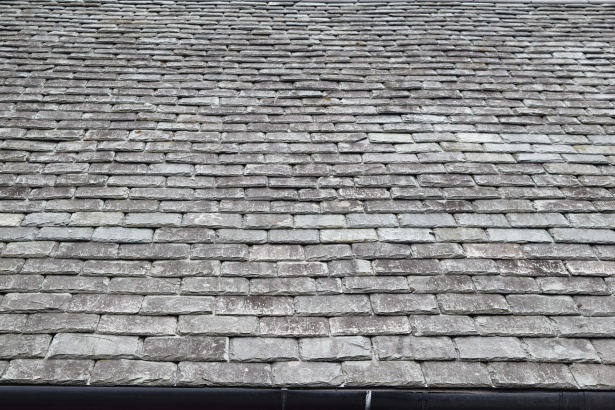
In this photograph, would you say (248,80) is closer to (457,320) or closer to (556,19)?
(457,320)

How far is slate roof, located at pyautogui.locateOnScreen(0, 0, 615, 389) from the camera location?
278 cm

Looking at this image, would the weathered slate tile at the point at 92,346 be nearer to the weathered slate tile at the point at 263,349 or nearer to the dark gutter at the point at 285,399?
the dark gutter at the point at 285,399

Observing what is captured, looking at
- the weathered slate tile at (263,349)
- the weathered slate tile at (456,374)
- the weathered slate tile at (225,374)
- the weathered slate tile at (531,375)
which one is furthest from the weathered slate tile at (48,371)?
the weathered slate tile at (531,375)

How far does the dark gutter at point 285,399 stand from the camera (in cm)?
259

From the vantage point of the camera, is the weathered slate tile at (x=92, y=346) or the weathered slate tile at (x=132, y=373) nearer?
the weathered slate tile at (x=132, y=373)

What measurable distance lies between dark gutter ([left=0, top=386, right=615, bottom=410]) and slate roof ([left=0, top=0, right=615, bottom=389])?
0.18ft

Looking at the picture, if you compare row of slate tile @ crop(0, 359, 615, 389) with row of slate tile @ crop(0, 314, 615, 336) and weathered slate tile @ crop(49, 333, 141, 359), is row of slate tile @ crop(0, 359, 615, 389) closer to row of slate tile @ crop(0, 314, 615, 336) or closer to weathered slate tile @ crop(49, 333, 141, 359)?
weathered slate tile @ crop(49, 333, 141, 359)

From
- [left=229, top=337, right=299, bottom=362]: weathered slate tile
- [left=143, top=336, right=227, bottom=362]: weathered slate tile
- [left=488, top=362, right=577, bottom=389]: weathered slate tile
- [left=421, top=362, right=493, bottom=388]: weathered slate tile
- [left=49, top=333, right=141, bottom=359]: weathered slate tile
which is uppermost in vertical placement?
[left=488, top=362, right=577, bottom=389]: weathered slate tile

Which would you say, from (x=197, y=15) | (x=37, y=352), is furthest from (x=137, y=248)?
(x=197, y=15)

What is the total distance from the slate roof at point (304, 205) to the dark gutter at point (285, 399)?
54 mm

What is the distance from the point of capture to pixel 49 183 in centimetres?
376

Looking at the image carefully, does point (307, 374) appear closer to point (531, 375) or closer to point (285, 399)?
point (285, 399)

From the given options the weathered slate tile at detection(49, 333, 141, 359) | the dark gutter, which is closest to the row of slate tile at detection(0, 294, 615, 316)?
the weathered slate tile at detection(49, 333, 141, 359)

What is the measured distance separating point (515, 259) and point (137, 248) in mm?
2298
